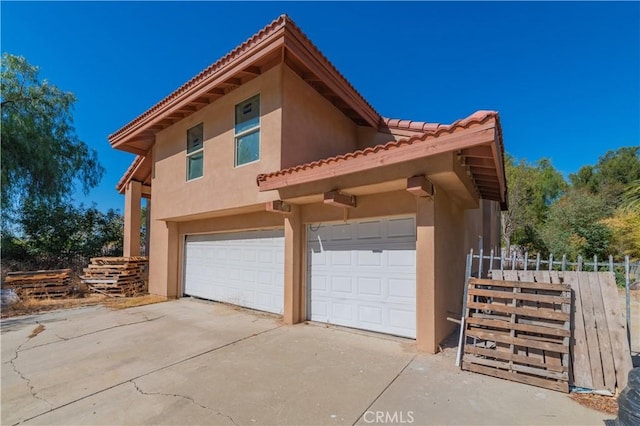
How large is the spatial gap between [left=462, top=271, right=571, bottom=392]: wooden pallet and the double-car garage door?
4.29 ft

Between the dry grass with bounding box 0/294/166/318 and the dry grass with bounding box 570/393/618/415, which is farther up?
the dry grass with bounding box 570/393/618/415

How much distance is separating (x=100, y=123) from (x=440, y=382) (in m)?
19.5

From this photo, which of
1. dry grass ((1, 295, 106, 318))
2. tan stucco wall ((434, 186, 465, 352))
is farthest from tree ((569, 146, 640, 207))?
dry grass ((1, 295, 106, 318))

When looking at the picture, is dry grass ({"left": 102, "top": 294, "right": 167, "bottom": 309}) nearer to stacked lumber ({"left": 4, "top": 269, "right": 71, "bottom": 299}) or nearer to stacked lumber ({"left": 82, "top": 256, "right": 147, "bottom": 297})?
stacked lumber ({"left": 82, "top": 256, "right": 147, "bottom": 297})

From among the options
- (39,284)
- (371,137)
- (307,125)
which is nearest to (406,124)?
(371,137)

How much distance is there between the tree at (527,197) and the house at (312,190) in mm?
18235

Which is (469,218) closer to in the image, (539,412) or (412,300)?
(412,300)

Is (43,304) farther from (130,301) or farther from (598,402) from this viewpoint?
(598,402)

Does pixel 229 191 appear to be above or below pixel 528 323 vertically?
above

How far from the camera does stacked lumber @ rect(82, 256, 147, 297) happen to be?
38.2 ft

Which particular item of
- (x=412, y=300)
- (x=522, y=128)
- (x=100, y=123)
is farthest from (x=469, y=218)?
(x=522, y=128)

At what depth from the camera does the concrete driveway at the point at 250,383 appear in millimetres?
3383

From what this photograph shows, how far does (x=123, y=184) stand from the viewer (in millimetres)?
13898

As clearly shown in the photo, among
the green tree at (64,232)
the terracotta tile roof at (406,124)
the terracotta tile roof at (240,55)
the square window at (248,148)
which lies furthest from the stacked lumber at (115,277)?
the terracotta tile roof at (406,124)
